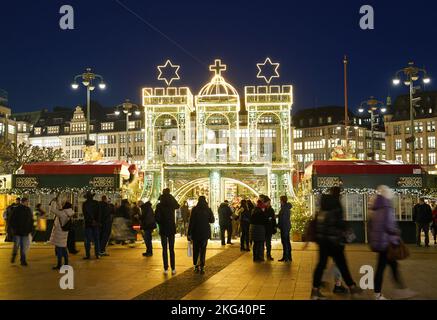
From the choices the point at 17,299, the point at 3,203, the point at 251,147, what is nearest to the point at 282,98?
the point at 251,147

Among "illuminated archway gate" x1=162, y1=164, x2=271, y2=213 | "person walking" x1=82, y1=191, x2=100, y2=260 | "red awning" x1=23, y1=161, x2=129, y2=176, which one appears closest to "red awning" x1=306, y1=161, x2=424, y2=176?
"illuminated archway gate" x1=162, y1=164, x2=271, y2=213

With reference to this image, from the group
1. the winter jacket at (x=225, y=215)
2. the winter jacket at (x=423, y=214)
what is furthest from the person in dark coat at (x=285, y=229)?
the winter jacket at (x=423, y=214)

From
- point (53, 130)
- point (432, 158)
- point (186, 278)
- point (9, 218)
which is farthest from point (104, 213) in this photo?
point (53, 130)

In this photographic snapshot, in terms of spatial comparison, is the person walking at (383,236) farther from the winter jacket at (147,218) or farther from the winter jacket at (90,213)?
the winter jacket at (90,213)

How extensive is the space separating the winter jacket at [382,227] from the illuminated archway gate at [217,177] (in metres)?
17.4

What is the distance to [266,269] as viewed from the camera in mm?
15914

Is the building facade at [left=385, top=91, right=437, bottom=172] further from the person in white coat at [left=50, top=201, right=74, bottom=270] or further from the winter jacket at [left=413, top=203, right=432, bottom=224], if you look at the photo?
the person in white coat at [left=50, top=201, right=74, bottom=270]

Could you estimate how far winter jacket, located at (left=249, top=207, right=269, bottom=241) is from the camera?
1836 cm

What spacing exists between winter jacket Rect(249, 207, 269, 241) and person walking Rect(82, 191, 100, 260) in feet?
15.5

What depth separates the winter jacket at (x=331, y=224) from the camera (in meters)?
11.0

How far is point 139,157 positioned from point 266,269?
10251cm

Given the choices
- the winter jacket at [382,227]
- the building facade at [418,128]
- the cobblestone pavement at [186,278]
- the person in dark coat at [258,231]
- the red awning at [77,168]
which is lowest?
the cobblestone pavement at [186,278]
